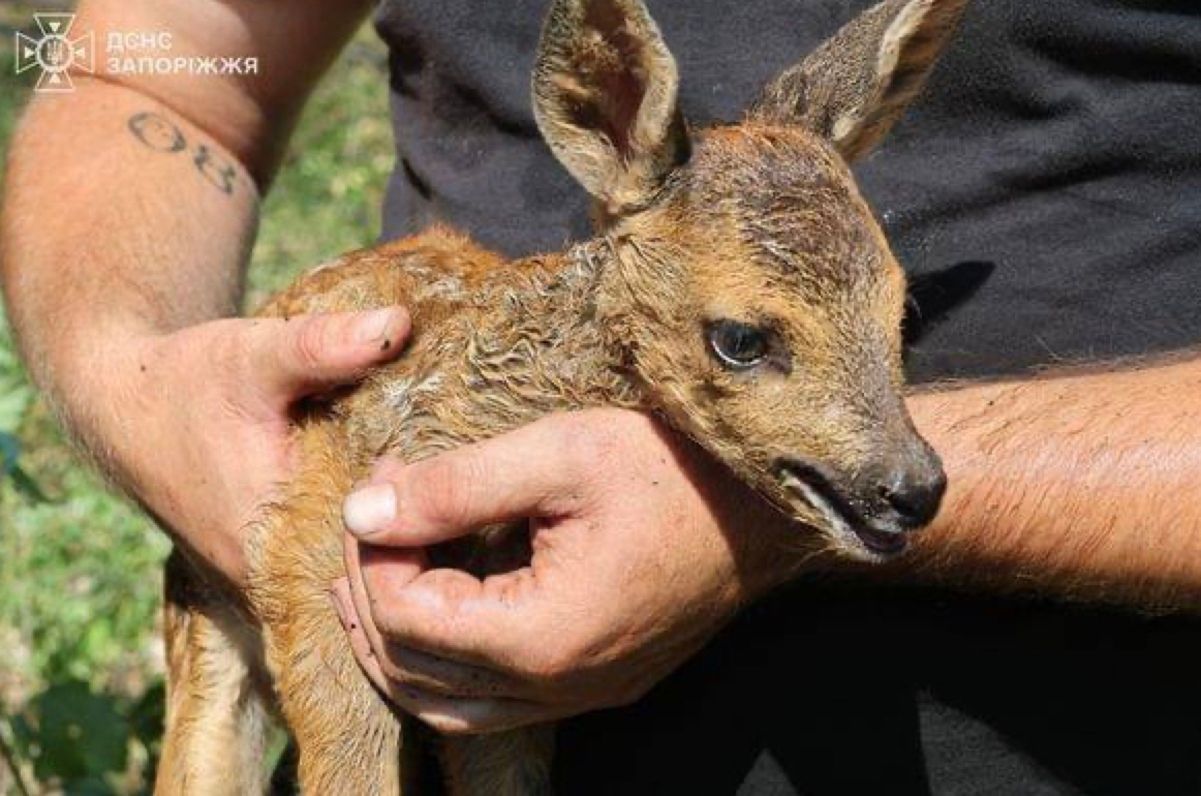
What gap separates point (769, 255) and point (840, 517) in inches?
16.5

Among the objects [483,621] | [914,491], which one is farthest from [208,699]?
[914,491]

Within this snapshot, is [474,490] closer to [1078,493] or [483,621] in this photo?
[483,621]

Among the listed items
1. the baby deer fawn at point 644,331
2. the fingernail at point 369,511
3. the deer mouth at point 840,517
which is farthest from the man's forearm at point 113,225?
the deer mouth at point 840,517

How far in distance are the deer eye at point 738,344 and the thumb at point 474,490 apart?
270 millimetres

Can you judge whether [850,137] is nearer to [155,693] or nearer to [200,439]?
[200,439]

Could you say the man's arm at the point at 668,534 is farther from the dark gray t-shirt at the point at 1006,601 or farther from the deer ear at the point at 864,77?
the deer ear at the point at 864,77

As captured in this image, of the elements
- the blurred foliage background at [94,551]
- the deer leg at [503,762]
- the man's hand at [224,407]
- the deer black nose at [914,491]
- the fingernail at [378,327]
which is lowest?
the blurred foliage background at [94,551]

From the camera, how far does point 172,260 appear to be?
13.5 feet

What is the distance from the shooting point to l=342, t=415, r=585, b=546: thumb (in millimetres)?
3008

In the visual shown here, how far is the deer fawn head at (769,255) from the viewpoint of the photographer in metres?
2.91

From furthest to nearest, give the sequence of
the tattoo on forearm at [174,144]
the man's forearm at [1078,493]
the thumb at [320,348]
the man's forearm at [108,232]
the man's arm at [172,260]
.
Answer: the tattoo on forearm at [174,144] < the man's forearm at [108,232] < the man's arm at [172,260] < the thumb at [320,348] < the man's forearm at [1078,493]

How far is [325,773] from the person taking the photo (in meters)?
3.40

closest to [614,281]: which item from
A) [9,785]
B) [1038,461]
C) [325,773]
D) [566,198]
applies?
[566,198]

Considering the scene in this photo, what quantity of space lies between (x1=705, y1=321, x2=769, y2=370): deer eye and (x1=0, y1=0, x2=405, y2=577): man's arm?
66 cm
